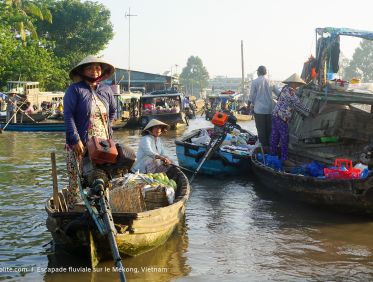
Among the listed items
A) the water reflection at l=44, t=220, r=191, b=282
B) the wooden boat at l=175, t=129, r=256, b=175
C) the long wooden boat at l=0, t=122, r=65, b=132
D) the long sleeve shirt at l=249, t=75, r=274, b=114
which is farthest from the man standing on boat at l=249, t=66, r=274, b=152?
the long wooden boat at l=0, t=122, r=65, b=132

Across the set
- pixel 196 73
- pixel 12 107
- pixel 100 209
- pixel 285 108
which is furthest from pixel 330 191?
pixel 196 73

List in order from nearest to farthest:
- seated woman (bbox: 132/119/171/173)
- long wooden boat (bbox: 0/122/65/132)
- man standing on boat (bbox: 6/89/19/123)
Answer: seated woman (bbox: 132/119/171/173)
long wooden boat (bbox: 0/122/65/132)
man standing on boat (bbox: 6/89/19/123)

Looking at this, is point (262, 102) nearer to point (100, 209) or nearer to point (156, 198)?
point (156, 198)

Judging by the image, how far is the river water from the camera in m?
4.82

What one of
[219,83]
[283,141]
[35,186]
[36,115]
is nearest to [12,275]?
[35,186]

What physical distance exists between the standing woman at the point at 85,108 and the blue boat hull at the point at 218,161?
4.88 m

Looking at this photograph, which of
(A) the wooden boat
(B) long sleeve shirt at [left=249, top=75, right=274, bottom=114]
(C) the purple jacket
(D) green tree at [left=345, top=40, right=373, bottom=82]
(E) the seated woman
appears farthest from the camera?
(D) green tree at [left=345, top=40, right=373, bottom=82]

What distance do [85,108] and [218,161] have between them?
534cm

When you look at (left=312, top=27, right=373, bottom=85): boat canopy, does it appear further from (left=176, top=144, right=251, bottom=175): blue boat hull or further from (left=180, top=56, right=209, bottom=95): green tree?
(left=180, top=56, right=209, bottom=95): green tree

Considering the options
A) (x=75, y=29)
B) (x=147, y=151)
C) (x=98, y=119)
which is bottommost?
(x=147, y=151)

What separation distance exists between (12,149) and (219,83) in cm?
9064

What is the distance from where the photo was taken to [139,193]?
5125mm

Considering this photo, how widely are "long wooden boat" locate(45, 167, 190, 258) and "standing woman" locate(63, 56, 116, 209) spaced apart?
0.53 meters

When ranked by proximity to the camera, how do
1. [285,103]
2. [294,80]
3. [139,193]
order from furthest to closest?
[285,103] → [294,80] → [139,193]
